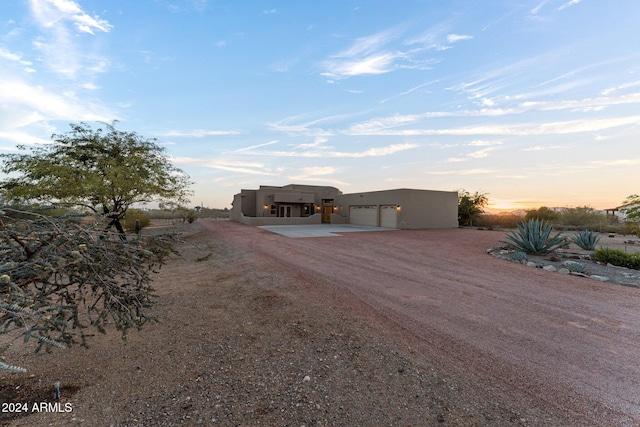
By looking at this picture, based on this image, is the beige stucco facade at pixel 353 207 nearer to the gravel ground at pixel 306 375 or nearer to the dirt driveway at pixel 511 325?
the dirt driveway at pixel 511 325

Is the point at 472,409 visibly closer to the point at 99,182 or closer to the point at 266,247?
the point at 266,247

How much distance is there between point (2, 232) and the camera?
69.7 inches

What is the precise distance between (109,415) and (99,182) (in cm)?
1105

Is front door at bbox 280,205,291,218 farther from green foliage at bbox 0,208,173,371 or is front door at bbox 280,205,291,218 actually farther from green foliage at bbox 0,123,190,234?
green foliage at bbox 0,208,173,371

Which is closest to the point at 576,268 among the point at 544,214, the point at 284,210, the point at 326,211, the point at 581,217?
the point at 544,214

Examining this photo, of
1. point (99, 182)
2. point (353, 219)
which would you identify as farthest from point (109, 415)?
point (353, 219)

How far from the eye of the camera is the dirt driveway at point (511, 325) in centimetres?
252

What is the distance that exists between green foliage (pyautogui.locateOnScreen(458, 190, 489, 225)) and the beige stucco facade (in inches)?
113

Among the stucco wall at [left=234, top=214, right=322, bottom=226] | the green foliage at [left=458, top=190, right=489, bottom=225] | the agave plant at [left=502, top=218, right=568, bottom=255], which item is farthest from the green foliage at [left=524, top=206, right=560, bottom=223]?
the stucco wall at [left=234, top=214, right=322, bottom=226]

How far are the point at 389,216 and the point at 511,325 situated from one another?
60.9 ft

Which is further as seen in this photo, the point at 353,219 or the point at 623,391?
the point at 353,219

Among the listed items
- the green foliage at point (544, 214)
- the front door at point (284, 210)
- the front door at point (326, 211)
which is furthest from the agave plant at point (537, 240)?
the front door at point (284, 210)

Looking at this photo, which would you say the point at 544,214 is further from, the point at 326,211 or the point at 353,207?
the point at 326,211

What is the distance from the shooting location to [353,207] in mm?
26953
